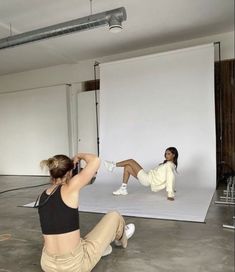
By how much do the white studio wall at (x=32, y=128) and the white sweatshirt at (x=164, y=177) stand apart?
12.8 feet

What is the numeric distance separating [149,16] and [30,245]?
4.08 meters

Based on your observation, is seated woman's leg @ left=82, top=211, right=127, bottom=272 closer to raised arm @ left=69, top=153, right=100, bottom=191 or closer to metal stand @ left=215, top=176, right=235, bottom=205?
raised arm @ left=69, top=153, right=100, bottom=191

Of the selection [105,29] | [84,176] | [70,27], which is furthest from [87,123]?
[84,176]

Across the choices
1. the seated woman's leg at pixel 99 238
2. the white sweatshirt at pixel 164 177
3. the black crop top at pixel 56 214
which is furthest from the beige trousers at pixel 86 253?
the white sweatshirt at pixel 164 177

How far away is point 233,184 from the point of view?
418 centimetres

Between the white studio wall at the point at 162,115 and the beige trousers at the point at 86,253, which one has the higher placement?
the white studio wall at the point at 162,115

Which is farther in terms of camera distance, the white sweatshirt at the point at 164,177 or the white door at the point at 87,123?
the white door at the point at 87,123

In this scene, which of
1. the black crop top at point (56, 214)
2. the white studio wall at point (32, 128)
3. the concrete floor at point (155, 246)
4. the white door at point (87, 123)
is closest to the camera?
the black crop top at point (56, 214)

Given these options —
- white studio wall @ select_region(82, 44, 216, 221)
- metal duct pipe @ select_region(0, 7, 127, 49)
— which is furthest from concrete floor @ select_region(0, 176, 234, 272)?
metal duct pipe @ select_region(0, 7, 127, 49)

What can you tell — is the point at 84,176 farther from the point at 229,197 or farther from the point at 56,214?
the point at 229,197

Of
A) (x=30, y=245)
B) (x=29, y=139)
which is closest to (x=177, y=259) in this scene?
(x=30, y=245)

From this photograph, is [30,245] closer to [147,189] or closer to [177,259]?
[177,259]

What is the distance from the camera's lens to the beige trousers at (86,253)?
75.4 inches

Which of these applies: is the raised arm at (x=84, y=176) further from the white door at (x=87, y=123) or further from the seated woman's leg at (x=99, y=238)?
the white door at (x=87, y=123)
